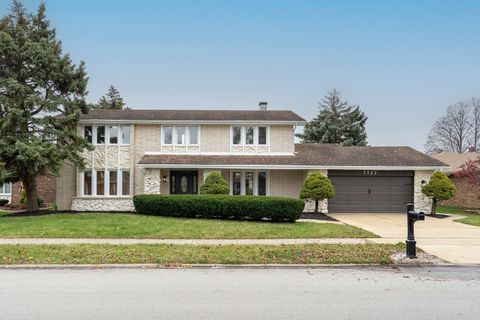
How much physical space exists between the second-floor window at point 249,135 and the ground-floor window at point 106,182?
21.4 feet

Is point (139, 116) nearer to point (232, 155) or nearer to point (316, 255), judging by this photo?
point (232, 155)

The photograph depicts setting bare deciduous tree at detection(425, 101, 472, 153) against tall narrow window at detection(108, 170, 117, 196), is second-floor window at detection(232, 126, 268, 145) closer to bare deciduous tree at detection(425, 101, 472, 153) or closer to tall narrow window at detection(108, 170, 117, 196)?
tall narrow window at detection(108, 170, 117, 196)

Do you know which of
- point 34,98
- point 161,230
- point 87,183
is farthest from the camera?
point 87,183

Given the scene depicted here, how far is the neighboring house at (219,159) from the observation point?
2255 cm

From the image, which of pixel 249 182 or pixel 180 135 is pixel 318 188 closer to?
pixel 249 182

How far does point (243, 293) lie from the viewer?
261 inches

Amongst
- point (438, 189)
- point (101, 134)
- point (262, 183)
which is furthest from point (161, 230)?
point (438, 189)

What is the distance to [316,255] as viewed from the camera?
9609 mm

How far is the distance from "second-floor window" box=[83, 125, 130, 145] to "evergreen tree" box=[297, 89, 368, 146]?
87.4 ft

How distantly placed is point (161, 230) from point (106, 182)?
35.3 feet

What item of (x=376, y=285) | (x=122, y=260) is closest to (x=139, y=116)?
(x=122, y=260)

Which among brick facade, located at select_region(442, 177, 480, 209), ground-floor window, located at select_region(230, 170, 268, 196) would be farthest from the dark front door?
brick facade, located at select_region(442, 177, 480, 209)

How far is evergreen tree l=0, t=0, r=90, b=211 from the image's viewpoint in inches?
709

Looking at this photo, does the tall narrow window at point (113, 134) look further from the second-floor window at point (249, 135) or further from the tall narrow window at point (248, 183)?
the tall narrow window at point (248, 183)
